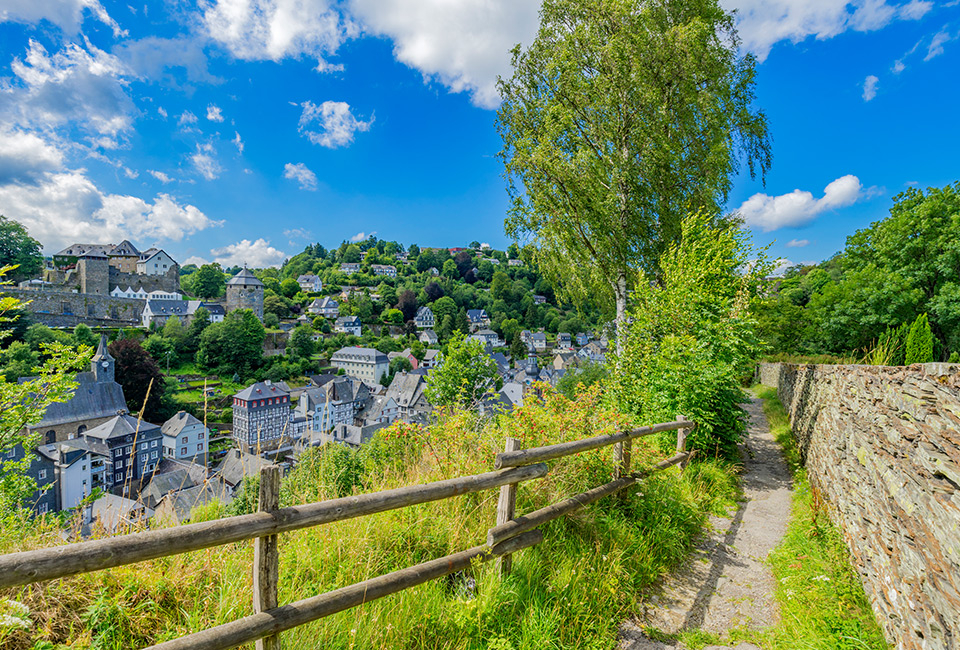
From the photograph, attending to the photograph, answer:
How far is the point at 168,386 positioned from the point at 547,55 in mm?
60752

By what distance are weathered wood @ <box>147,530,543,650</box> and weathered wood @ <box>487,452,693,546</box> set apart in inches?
4.1

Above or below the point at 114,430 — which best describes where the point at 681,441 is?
above

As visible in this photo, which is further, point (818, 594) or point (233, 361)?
point (233, 361)

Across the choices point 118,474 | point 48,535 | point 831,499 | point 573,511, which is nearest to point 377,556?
point 573,511

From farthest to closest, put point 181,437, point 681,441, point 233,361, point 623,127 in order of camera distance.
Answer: point 233,361
point 181,437
point 623,127
point 681,441

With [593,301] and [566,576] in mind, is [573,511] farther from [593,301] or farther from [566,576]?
[593,301]

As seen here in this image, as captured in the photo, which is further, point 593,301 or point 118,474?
→ point 118,474

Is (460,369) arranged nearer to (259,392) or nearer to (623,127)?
(623,127)

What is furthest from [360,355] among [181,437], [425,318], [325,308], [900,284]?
[900,284]

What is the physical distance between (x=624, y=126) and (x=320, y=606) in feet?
37.0

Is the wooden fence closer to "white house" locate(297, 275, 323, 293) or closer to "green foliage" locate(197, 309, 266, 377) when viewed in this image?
"green foliage" locate(197, 309, 266, 377)

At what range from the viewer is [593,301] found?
43.7ft

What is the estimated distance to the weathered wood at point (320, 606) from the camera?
6.48 ft

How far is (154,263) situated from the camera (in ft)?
282
